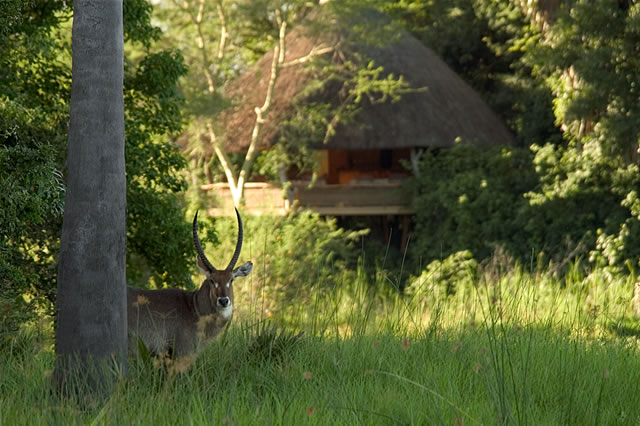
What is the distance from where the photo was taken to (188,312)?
25.9 feet

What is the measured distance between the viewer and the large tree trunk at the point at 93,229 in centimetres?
566

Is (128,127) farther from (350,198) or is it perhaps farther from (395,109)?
(395,109)

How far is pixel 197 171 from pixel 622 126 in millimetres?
15435

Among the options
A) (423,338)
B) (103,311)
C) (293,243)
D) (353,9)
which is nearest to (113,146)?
(103,311)

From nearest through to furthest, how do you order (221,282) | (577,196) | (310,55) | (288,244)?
(221,282) → (577,196) → (288,244) → (310,55)

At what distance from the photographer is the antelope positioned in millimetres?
7539

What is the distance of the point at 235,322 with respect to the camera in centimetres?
738

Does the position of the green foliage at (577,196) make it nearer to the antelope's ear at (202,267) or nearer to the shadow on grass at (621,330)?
the shadow on grass at (621,330)

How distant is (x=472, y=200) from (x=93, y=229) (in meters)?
19.5

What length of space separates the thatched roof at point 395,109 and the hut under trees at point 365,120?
0.03 metres

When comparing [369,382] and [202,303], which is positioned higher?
[202,303]

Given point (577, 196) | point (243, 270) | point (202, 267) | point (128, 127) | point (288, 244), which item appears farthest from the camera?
point (288, 244)

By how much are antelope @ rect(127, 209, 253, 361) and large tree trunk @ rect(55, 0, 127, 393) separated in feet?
5.61

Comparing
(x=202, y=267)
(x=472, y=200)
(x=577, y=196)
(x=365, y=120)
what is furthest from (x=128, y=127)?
(x=365, y=120)
